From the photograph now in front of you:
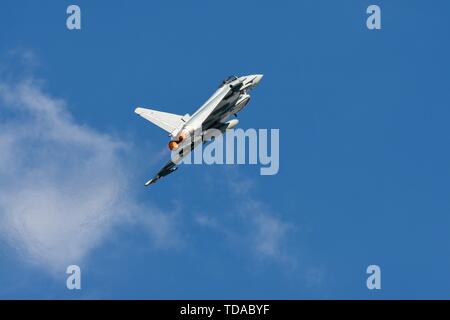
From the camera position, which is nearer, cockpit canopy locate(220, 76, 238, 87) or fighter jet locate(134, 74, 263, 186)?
fighter jet locate(134, 74, 263, 186)

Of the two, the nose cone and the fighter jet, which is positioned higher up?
the nose cone

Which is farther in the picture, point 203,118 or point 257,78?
point 257,78

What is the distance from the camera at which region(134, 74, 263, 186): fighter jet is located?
4082 inches

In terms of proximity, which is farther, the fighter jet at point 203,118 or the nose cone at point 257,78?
the nose cone at point 257,78

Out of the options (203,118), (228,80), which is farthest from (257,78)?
(203,118)

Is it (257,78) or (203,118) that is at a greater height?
(257,78)

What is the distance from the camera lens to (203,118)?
104625 millimetres

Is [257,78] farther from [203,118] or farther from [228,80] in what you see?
[203,118]

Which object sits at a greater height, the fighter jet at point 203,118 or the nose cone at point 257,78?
the nose cone at point 257,78

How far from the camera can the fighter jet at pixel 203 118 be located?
104 m

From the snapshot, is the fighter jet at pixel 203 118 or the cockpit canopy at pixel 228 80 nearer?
the fighter jet at pixel 203 118
